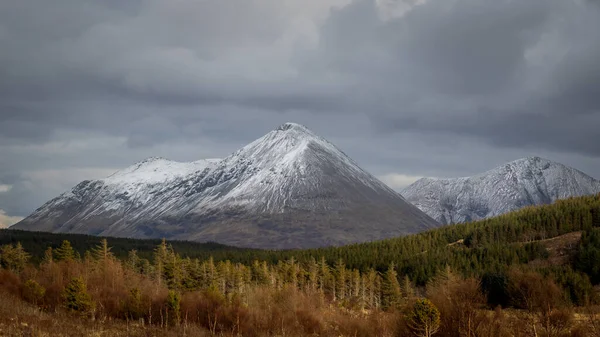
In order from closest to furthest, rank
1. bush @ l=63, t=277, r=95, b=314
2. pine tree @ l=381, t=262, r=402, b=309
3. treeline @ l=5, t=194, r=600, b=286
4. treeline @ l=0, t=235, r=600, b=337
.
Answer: treeline @ l=0, t=235, r=600, b=337
bush @ l=63, t=277, r=95, b=314
pine tree @ l=381, t=262, r=402, b=309
treeline @ l=5, t=194, r=600, b=286

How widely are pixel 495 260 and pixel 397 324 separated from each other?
317ft

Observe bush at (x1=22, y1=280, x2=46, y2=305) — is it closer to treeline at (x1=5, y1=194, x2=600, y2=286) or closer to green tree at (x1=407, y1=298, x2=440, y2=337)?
green tree at (x1=407, y1=298, x2=440, y2=337)

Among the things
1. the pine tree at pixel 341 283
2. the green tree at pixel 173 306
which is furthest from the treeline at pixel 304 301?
the pine tree at pixel 341 283

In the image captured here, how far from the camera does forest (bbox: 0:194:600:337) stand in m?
49.7

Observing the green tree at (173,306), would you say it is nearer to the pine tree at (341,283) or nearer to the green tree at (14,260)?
the pine tree at (341,283)

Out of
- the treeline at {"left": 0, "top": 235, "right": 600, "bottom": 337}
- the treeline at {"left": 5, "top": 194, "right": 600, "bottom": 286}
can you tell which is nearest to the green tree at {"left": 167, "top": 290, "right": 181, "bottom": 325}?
the treeline at {"left": 0, "top": 235, "right": 600, "bottom": 337}

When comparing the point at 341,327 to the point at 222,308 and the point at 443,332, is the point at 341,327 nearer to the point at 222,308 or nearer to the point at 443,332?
the point at 222,308

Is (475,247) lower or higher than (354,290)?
higher

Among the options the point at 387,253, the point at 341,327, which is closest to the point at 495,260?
the point at 387,253

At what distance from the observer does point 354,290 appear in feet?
457

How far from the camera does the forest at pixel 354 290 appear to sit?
4966 centimetres

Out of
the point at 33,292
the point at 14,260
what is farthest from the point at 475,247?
the point at 14,260

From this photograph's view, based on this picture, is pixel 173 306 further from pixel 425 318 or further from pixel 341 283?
pixel 341 283

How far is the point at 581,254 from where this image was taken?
414 feet
